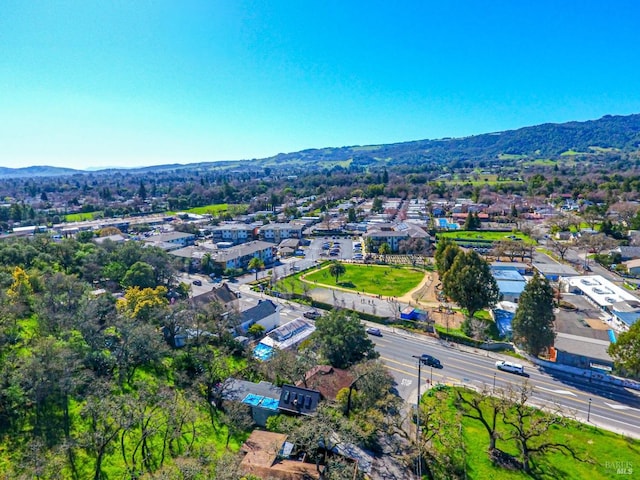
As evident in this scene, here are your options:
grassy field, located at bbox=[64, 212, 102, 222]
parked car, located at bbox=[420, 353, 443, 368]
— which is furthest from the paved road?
grassy field, located at bbox=[64, 212, 102, 222]

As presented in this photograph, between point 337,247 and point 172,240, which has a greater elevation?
point 172,240

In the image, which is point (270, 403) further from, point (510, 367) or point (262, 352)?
point (510, 367)

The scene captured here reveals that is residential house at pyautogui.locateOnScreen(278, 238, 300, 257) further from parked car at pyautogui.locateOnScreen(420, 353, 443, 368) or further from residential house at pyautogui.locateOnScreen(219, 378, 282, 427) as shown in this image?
residential house at pyautogui.locateOnScreen(219, 378, 282, 427)

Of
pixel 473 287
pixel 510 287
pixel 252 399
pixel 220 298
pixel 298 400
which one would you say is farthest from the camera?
pixel 510 287

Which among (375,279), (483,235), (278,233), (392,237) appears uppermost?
(278,233)

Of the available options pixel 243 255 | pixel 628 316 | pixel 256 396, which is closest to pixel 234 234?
pixel 243 255

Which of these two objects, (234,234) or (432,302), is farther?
(234,234)

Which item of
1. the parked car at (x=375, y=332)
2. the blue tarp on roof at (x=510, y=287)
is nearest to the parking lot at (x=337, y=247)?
the blue tarp on roof at (x=510, y=287)
